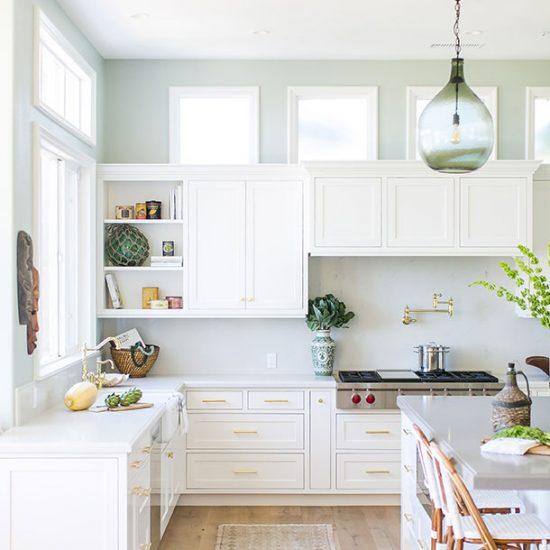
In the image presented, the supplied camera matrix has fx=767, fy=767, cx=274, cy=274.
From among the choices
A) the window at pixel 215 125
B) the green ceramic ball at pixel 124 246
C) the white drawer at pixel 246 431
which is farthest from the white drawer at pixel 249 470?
the window at pixel 215 125

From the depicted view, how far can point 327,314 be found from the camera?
5227 millimetres

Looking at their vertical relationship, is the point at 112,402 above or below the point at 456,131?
below

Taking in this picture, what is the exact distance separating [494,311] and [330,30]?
2293 mm

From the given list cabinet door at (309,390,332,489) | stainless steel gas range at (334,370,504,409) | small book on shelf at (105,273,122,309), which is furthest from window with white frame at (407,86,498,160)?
small book on shelf at (105,273,122,309)

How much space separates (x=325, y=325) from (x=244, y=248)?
0.77 meters

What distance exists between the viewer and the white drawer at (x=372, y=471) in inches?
198

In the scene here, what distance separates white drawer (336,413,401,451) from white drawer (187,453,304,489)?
1.06 feet

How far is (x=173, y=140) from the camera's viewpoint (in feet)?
17.9

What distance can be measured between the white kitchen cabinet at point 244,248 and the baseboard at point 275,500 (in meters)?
1.23

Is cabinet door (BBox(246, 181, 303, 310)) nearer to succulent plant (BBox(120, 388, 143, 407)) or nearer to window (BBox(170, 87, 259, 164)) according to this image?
window (BBox(170, 87, 259, 164))

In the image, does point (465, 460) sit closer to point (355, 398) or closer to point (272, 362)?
point (355, 398)

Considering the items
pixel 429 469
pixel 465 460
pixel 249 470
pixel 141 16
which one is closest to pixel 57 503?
pixel 429 469

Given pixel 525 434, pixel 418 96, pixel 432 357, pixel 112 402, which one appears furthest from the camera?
pixel 418 96

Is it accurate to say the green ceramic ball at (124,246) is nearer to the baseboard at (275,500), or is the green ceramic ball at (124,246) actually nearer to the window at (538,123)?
the baseboard at (275,500)
